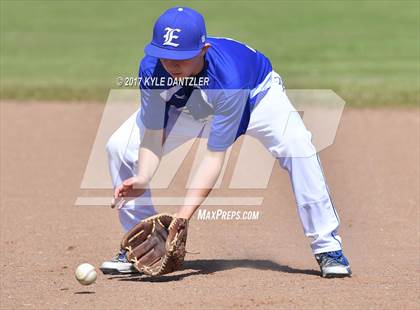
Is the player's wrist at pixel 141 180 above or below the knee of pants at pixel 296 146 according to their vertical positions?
below

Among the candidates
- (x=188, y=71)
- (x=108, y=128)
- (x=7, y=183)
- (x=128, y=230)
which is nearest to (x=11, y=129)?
(x=108, y=128)

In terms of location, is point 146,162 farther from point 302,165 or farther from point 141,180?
point 302,165

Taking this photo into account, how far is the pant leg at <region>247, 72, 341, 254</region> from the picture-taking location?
7547mm

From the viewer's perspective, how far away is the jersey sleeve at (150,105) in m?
7.53

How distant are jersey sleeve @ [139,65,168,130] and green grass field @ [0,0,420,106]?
915cm

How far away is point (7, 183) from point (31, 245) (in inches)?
110

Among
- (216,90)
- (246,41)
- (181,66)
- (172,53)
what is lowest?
(246,41)

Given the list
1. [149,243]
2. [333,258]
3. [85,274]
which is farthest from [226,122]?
[85,274]

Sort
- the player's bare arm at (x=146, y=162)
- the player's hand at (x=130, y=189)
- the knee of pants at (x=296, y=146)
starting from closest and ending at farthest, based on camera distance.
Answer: the player's hand at (x=130, y=189) → the player's bare arm at (x=146, y=162) → the knee of pants at (x=296, y=146)

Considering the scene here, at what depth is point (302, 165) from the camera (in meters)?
7.55

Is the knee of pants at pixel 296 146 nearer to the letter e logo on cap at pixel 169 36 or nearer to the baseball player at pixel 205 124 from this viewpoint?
the baseball player at pixel 205 124

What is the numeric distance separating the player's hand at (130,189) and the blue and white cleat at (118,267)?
508 millimetres

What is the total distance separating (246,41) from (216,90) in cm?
1549

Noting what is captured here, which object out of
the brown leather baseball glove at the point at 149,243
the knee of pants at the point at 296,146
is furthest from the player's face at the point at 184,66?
the brown leather baseball glove at the point at 149,243
